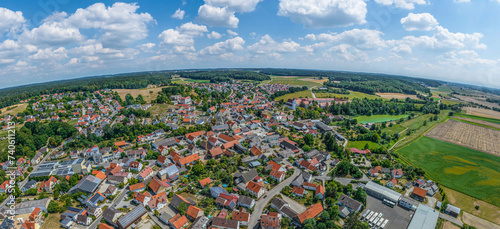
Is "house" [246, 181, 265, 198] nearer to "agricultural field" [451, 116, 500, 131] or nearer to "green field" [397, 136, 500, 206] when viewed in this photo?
"green field" [397, 136, 500, 206]

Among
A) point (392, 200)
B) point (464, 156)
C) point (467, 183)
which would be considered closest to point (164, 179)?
point (392, 200)

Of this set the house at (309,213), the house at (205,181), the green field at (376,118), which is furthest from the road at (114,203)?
the green field at (376,118)

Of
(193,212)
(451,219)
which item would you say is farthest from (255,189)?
(451,219)

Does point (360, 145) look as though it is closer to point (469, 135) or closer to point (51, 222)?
point (469, 135)

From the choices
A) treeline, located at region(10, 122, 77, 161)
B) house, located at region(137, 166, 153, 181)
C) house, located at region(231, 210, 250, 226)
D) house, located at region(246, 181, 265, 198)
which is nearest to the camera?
house, located at region(231, 210, 250, 226)

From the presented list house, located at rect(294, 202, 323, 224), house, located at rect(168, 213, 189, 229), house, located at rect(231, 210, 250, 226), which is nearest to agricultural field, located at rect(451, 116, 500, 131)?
house, located at rect(294, 202, 323, 224)

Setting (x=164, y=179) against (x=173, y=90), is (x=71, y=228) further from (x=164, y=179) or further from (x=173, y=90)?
(x=173, y=90)

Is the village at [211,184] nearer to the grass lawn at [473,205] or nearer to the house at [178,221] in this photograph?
the house at [178,221]
